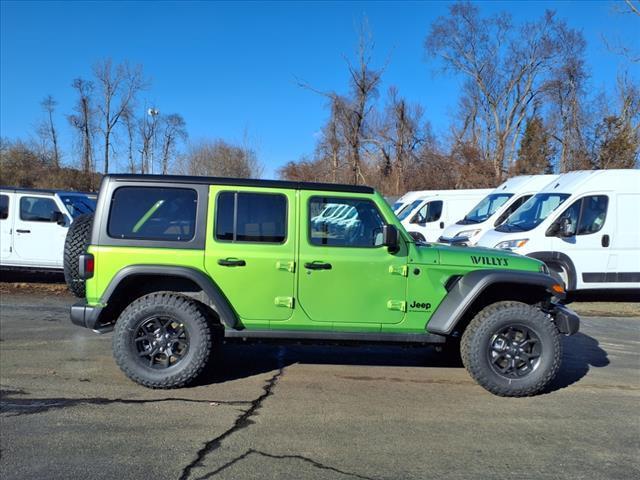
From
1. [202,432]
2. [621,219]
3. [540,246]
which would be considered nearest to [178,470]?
[202,432]

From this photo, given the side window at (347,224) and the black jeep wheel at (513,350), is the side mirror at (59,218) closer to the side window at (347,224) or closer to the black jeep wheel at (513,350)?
the side window at (347,224)

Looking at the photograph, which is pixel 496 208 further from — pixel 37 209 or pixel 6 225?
pixel 6 225

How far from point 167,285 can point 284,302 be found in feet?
3.95

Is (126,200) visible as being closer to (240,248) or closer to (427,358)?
(240,248)

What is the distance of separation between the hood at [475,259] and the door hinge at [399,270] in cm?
16

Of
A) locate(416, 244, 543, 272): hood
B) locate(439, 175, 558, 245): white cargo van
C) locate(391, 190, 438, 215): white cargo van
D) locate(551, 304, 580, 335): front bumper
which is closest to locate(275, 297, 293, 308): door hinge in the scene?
locate(416, 244, 543, 272): hood

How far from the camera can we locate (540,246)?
10.1 meters

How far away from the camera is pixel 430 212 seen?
17.4 metres

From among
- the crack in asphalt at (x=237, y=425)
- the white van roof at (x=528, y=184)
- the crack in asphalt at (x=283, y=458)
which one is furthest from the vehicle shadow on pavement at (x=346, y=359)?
the white van roof at (x=528, y=184)

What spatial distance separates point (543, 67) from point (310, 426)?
40.1 m

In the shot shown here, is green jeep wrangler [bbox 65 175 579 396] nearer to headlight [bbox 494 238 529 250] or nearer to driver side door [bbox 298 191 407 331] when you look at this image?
driver side door [bbox 298 191 407 331]

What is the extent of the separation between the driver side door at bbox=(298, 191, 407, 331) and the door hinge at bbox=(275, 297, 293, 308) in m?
0.10

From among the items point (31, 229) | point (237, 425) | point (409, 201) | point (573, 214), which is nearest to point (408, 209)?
point (409, 201)

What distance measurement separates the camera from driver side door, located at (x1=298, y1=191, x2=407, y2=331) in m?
5.11
